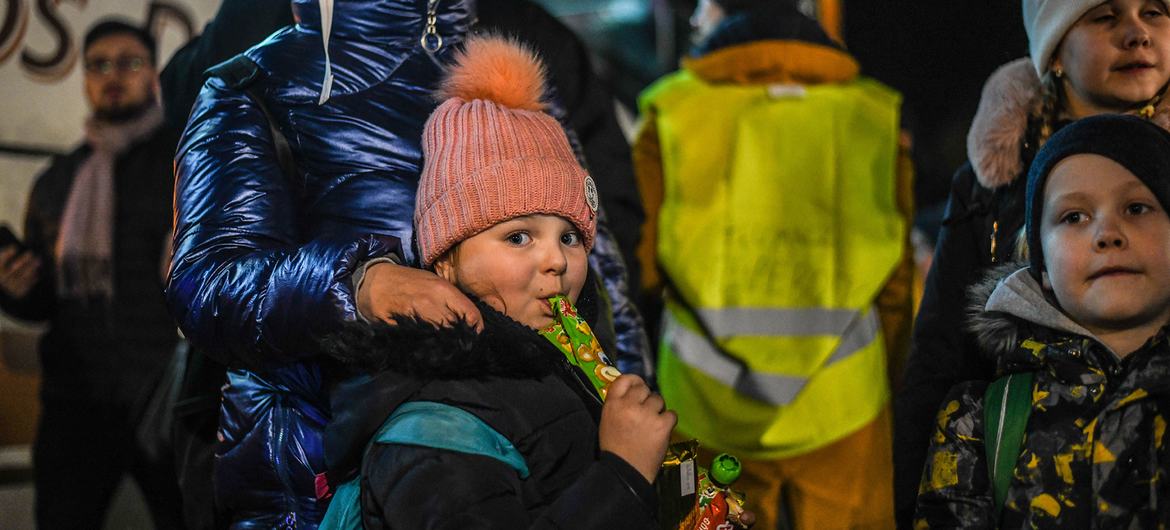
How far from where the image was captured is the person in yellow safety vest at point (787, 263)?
3.35 m

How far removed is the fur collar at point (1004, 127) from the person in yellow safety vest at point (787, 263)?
107 cm

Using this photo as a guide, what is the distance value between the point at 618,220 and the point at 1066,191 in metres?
1.19

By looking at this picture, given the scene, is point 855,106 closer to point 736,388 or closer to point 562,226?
point 736,388

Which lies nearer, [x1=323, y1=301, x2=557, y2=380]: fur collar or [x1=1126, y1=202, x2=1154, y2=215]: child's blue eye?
[x1=323, y1=301, x2=557, y2=380]: fur collar

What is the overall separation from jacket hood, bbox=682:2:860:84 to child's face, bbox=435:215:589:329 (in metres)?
1.75

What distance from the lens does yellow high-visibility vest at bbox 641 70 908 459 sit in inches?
132

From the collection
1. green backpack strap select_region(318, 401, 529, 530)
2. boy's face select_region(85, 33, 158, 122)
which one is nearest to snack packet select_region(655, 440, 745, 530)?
green backpack strap select_region(318, 401, 529, 530)

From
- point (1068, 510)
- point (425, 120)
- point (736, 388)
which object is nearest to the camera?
point (1068, 510)

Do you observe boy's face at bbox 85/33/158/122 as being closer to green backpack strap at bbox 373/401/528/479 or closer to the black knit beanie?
green backpack strap at bbox 373/401/528/479

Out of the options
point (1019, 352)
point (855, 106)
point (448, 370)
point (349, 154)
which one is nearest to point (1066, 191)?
point (1019, 352)

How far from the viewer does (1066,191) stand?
198cm

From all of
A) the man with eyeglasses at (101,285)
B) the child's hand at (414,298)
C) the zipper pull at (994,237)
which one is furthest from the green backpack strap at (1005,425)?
the man with eyeglasses at (101,285)

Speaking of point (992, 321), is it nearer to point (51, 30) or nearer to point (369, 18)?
point (369, 18)

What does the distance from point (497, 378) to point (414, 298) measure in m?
0.16
